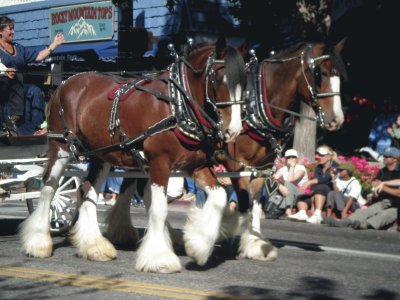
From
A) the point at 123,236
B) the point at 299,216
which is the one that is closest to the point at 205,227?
the point at 123,236

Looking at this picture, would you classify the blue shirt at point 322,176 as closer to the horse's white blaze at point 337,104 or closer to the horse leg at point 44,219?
the horse's white blaze at point 337,104

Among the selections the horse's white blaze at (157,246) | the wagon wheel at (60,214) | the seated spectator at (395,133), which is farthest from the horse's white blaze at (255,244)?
the seated spectator at (395,133)

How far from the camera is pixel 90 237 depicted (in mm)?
9812

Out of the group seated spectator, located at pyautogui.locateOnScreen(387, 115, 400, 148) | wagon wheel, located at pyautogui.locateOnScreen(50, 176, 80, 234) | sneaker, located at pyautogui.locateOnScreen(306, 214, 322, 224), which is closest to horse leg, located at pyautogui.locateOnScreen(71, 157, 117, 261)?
wagon wheel, located at pyautogui.locateOnScreen(50, 176, 80, 234)

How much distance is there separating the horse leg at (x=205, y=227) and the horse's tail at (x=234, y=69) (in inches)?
44.5

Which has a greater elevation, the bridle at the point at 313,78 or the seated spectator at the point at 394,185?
the bridle at the point at 313,78

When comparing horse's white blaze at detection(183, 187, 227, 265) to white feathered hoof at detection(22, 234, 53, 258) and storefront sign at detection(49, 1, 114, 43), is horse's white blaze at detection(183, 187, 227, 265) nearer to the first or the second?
white feathered hoof at detection(22, 234, 53, 258)

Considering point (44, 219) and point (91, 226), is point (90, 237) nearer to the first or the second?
point (91, 226)

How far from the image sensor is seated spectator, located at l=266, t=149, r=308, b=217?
1617 cm

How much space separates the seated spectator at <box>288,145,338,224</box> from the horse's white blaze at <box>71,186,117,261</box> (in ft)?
20.3

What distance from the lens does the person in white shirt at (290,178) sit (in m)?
16.2

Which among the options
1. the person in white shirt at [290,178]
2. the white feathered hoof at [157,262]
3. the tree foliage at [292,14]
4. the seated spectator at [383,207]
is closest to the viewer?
the white feathered hoof at [157,262]

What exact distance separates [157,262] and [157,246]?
0.19 metres

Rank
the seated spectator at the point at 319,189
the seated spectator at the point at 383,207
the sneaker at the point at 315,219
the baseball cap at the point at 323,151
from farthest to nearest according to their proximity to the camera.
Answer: the baseball cap at the point at 323,151
the seated spectator at the point at 319,189
the sneaker at the point at 315,219
the seated spectator at the point at 383,207
